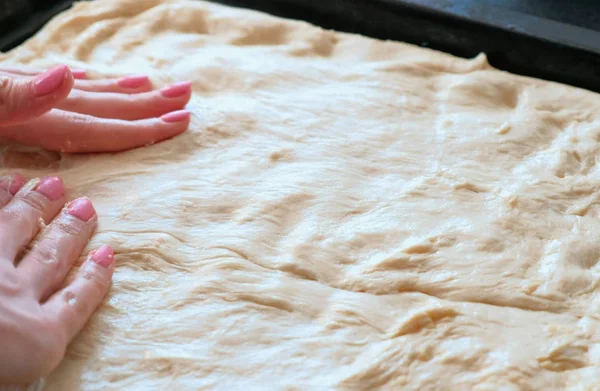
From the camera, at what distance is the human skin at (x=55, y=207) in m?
1.00

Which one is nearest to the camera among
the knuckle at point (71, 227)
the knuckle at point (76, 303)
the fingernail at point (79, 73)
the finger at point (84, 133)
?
the knuckle at point (76, 303)

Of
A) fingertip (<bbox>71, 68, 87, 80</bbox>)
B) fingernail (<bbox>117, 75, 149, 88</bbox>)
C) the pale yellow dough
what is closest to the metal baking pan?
the pale yellow dough

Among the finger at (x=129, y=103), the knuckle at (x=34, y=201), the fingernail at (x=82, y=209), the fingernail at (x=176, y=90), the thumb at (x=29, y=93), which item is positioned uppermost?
the thumb at (x=29, y=93)

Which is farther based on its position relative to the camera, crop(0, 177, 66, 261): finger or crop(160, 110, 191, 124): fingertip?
crop(160, 110, 191, 124): fingertip

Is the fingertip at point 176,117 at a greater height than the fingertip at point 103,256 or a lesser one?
greater

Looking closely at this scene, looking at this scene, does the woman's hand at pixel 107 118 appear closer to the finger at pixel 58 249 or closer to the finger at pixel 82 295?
the finger at pixel 58 249

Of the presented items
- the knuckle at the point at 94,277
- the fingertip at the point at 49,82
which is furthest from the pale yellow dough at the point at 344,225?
the fingertip at the point at 49,82

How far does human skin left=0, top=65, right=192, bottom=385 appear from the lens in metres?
1.00

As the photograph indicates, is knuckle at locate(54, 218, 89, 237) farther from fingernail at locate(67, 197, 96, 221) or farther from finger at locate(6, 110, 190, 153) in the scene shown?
finger at locate(6, 110, 190, 153)

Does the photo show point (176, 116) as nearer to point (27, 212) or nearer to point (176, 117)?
point (176, 117)

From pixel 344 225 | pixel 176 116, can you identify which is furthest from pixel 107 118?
pixel 344 225

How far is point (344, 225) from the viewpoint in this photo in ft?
4.27

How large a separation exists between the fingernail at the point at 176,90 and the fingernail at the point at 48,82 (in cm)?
41

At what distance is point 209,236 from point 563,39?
1160 millimetres
